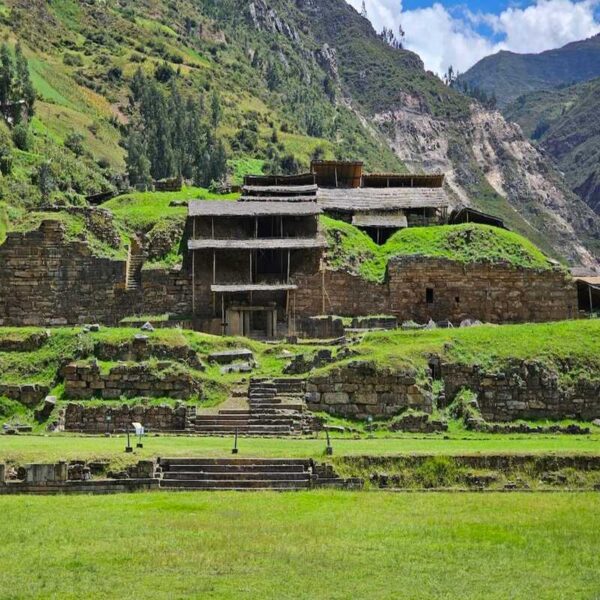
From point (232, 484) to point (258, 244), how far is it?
31345 mm

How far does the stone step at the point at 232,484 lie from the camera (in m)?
23.1

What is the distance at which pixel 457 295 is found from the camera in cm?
5316

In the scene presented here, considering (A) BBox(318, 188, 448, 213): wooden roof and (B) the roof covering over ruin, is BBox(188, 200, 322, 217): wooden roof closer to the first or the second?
(B) the roof covering over ruin

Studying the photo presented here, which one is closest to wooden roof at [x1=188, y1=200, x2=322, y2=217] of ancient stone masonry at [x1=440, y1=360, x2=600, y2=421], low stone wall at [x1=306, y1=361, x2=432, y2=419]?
low stone wall at [x1=306, y1=361, x2=432, y2=419]

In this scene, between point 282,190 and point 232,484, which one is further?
point 282,190

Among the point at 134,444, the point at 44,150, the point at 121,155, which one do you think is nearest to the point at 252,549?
the point at 134,444

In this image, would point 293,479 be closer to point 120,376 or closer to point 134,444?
point 134,444

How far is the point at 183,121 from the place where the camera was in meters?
108

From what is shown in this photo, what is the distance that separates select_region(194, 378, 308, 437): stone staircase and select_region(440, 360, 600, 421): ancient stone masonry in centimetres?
614

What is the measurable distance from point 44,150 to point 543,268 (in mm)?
57015

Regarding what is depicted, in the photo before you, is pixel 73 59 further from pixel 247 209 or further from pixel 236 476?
pixel 236 476

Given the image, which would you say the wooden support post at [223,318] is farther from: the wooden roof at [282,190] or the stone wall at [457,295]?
the wooden roof at [282,190]

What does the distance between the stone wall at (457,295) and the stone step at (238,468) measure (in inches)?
1156

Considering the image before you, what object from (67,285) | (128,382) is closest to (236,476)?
(128,382)
